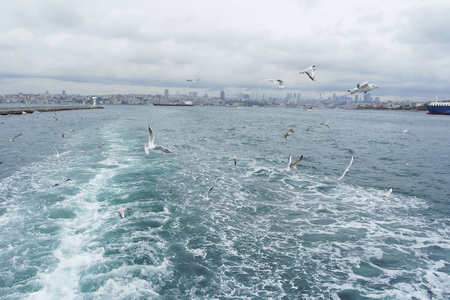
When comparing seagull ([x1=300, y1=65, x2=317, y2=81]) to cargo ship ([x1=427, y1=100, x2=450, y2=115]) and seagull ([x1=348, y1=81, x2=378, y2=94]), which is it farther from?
cargo ship ([x1=427, y1=100, x2=450, y2=115])

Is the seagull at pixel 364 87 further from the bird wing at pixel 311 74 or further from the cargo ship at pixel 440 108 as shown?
the cargo ship at pixel 440 108

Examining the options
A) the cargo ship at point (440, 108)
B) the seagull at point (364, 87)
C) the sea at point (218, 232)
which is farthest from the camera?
the cargo ship at point (440, 108)

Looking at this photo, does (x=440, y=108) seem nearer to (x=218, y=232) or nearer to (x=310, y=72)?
(x=310, y=72)

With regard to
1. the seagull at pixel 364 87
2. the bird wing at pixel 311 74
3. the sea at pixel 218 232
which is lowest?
the sea at pixel 218 232

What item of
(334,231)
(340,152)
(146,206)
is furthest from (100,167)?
(340,152)

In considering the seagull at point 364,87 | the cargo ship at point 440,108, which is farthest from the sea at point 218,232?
the cargo ship at point 440,108

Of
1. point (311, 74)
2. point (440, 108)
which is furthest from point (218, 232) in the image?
point (440, 108)

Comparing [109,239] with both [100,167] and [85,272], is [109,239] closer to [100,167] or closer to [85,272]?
[85,272]

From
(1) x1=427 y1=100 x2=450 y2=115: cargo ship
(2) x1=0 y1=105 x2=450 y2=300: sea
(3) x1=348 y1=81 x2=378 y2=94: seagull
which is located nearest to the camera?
(2) x1=0 y1=105 x2=450 y2=300: sea

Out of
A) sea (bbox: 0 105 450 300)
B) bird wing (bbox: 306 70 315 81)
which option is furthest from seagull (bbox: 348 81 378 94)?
sea (bbox: 0 105 450 300)

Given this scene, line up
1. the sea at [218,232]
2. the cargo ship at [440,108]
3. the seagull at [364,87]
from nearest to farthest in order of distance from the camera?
1. the sea at [218,232]
2. the seagull at [364,87]
3. the cargo ship at [440,108]

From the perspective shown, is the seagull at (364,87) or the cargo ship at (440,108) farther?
the cargo ship at (440,108)
